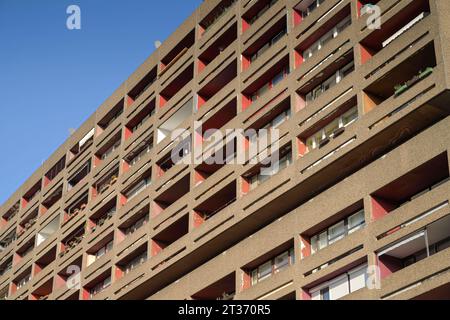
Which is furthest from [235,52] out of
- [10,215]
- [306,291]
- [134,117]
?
[10,215]

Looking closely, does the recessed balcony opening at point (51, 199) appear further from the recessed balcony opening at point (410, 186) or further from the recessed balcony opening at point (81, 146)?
the recessed balcony opening at point (410, 186)

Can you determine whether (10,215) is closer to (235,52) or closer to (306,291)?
(235,52)

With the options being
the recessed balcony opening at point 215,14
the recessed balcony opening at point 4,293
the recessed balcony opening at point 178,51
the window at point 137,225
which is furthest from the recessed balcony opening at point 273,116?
the recessed balcony opening at point 4,293

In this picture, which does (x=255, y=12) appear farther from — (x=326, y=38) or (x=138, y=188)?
(x=138, y=188)

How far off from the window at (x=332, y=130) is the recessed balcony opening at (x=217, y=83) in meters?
8.91

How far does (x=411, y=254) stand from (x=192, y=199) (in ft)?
48.4

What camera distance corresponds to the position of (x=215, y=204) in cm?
4194

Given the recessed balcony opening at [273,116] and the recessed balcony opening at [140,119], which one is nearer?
the recessed balcony opening at [273,116]

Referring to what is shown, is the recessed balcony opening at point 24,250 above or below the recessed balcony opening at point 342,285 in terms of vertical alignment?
above

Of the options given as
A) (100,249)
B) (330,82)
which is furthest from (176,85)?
(330,82)

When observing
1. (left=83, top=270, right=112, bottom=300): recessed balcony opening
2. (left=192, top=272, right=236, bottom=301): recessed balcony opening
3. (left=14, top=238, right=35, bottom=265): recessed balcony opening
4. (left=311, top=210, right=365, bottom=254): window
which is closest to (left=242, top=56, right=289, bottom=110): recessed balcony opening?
(left=192, top=272, right=236, bottom=301): recessed balcony opening

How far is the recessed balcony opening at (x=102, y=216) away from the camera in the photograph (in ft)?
165

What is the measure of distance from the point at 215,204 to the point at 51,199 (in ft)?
66.9

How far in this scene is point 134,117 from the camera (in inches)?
2015
